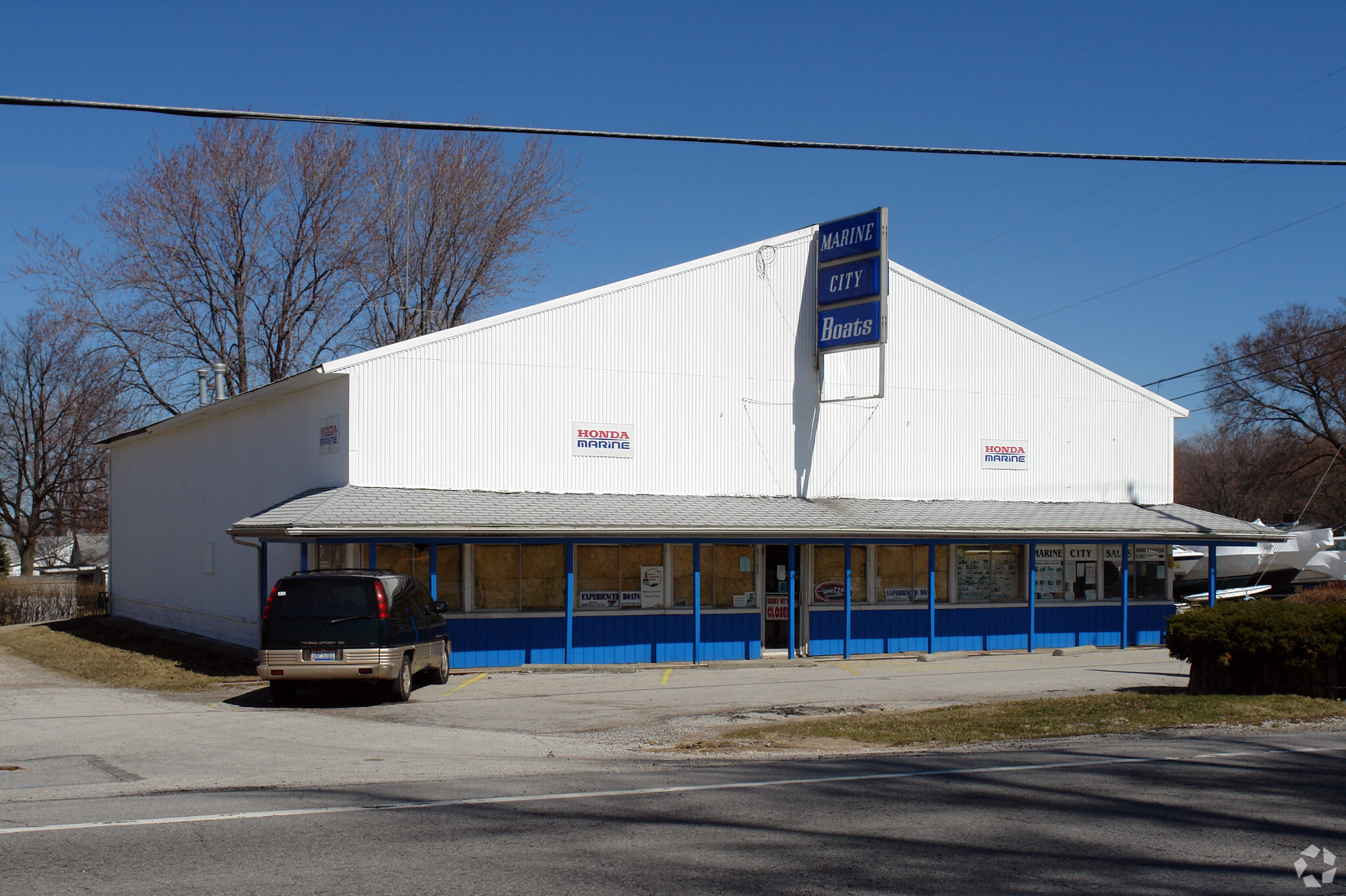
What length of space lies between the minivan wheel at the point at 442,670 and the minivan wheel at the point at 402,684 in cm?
172

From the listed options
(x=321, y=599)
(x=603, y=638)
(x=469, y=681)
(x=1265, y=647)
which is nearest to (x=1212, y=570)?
(x=1265, y=647)

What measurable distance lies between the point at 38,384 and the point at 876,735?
174 ft

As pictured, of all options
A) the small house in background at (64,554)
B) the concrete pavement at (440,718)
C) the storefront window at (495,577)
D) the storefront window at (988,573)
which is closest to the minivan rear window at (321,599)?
the concrete pavement at (440,718)

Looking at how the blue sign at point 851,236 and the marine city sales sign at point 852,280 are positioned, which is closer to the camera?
the marine city sales sign at point 852,280

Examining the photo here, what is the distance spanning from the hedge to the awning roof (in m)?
7.27

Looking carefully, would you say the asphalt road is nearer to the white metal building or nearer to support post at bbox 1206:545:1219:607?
the white metal building

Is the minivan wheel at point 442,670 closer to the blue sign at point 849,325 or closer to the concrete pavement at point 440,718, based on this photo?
the concrete pavement at point 440,718

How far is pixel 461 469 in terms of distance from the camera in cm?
2083

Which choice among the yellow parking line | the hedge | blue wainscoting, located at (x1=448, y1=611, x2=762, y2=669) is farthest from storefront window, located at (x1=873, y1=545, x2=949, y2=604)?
the yellow parking line

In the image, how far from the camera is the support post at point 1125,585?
2498cm

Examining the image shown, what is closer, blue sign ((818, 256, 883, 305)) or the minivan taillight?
the minivan taillight

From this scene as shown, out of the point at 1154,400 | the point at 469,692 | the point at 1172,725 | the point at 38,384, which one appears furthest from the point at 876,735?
the point at 38,384

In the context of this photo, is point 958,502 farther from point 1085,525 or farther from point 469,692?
point 469,692

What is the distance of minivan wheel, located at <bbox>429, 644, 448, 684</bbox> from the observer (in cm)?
1783
